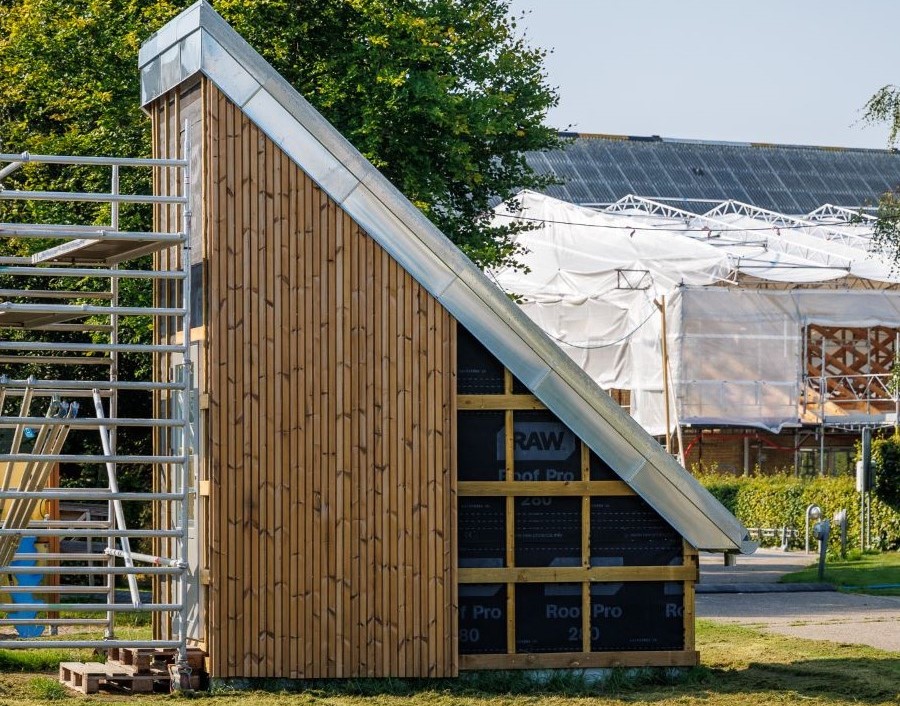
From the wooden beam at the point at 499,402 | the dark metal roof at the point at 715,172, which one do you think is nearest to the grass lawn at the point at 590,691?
the wooden beam at the point at 499,402

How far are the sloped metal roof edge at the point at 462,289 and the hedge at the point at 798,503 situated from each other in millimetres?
17618

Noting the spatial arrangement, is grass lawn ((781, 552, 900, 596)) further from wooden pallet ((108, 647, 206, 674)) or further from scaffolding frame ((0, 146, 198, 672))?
wooden pallet ((108, 647, 206, 674))

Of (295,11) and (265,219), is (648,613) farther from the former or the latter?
(295,11)

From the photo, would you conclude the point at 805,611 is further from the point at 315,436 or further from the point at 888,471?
the point at 315,436

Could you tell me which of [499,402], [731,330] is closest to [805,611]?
[499,402]

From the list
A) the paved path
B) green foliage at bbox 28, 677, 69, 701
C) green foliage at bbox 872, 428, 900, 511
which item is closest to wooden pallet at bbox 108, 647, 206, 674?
green foliage at bbox 28, 677, 69, 701

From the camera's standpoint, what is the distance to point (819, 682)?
12258mm

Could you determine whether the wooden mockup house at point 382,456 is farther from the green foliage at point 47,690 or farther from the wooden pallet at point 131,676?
the green foliage at point 47,690

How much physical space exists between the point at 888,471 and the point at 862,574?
12.4ft

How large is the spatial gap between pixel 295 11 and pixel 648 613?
15.6 meters

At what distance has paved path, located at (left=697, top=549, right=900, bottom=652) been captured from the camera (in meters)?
16.5

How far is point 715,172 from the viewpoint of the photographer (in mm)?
65750

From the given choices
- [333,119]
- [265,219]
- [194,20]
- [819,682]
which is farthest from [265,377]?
Answer: [333,119]

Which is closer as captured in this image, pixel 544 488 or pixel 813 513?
pixel 544 488
